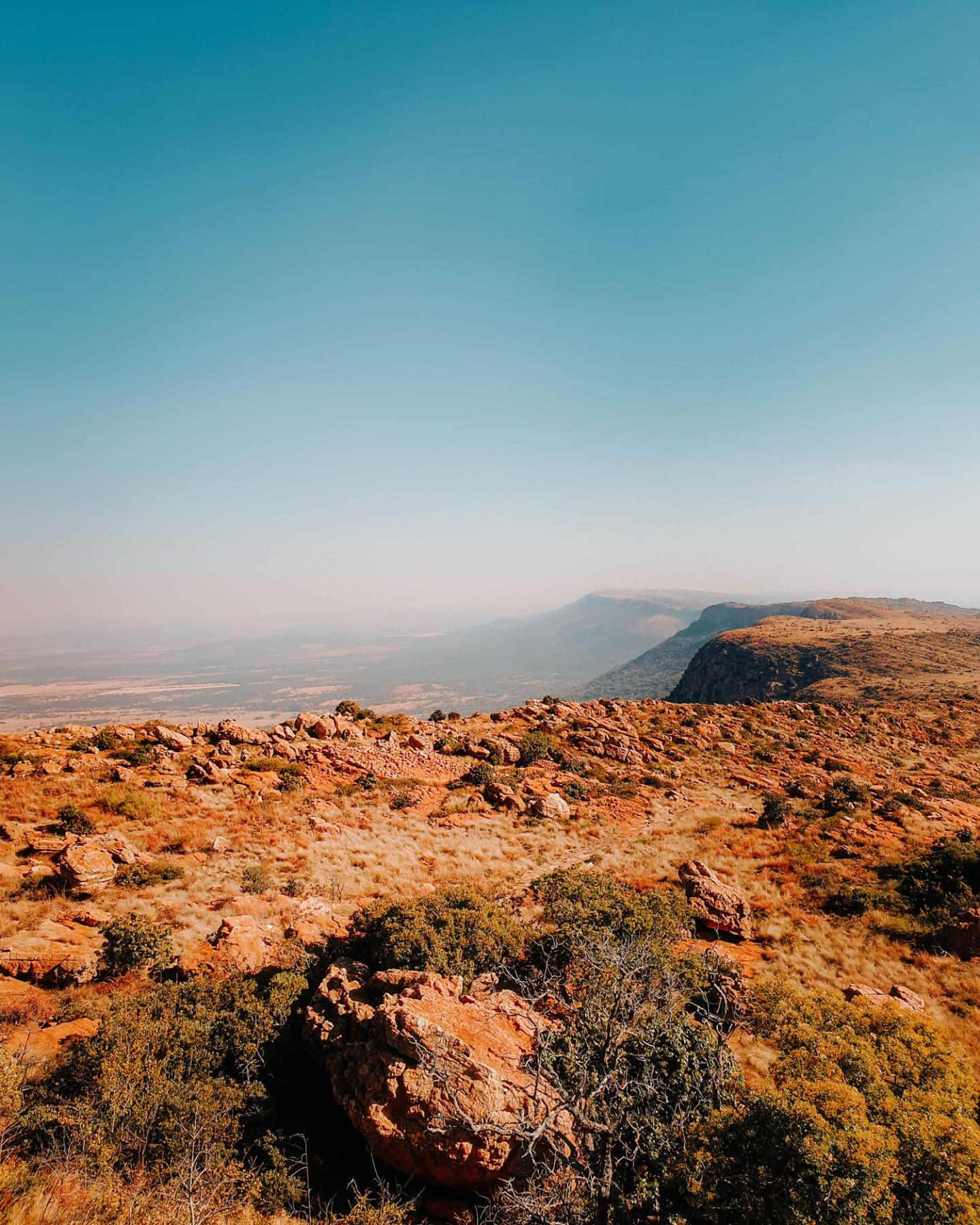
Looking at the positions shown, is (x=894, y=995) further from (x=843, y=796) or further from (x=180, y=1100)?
(x=843, y=796)

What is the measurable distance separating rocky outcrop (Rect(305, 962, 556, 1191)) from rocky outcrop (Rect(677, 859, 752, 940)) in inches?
249

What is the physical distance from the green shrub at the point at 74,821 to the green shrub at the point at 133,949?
6296 mm

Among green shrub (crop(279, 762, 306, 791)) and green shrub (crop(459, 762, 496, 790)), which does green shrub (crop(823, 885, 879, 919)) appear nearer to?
green shrub (crop(459, 762, 496, 790))

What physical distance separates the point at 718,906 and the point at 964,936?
5.15 metres

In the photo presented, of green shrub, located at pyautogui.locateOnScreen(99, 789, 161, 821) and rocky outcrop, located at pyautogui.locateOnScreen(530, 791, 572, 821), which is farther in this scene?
rocky outcrop, located at pyautogui.locateOnScreen(530, 791, 572, 821)

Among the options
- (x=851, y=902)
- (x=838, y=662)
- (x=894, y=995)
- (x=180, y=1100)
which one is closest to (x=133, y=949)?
(x=180, y=1100)

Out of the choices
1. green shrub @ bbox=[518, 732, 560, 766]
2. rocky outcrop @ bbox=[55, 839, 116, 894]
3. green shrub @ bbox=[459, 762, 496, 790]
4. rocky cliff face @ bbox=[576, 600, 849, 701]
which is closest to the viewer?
rocky outcrop @ bbox=[55, 839, 116, 894]

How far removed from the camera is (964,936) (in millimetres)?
10648

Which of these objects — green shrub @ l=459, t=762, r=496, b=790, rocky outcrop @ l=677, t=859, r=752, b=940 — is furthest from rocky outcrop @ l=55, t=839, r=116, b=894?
rocky outcrop @ l=677, t=859, r=752, b=940

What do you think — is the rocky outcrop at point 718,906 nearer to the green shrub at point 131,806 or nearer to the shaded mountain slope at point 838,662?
the green shrub at point 131,806

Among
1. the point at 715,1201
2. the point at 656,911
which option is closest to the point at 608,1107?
the point at 715,1201

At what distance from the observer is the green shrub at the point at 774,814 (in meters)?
18.8

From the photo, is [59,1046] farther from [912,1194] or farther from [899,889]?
[899,889]

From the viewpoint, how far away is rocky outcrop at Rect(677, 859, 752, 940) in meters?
11.3
